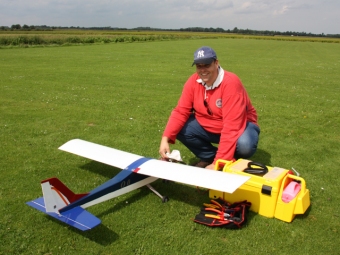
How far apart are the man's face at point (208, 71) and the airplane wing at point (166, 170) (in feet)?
4.52

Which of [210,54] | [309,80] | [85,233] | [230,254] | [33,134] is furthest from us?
[309,80]

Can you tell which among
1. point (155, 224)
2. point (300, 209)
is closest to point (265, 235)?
point (300, 209)

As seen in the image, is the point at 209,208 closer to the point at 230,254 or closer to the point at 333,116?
the point at 230,254

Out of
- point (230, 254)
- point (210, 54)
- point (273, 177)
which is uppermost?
point (210, 54)

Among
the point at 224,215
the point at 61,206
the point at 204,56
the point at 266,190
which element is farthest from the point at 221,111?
the point at 61,206

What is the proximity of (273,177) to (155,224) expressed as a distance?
1.65m

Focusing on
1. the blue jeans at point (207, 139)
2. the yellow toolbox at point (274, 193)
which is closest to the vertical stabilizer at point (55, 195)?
the yellow toolbox at point (274, 193)

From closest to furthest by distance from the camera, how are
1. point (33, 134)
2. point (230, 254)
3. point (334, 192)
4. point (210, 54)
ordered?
point (230, 254)
point (210, 54)
point (334, 192)
point (33, 134)

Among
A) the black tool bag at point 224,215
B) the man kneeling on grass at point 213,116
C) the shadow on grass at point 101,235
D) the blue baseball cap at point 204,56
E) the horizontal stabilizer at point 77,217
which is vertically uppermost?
the blue baseball cap at point 204,56

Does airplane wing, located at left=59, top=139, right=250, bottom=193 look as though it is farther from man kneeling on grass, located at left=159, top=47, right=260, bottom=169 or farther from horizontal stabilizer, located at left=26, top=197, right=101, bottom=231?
horizontal stabilizer, located at left=26, top=197, right=101, bottom=231

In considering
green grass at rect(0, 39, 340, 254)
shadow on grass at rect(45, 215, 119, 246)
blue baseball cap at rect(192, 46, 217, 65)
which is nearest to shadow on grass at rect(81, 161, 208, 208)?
green grass at rect(0, 39, 340, 254)

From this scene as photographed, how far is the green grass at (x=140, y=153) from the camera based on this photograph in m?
3.62

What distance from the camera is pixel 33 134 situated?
7.17 meters

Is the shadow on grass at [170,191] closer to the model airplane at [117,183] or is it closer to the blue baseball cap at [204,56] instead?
the model airplane at [117,183]
